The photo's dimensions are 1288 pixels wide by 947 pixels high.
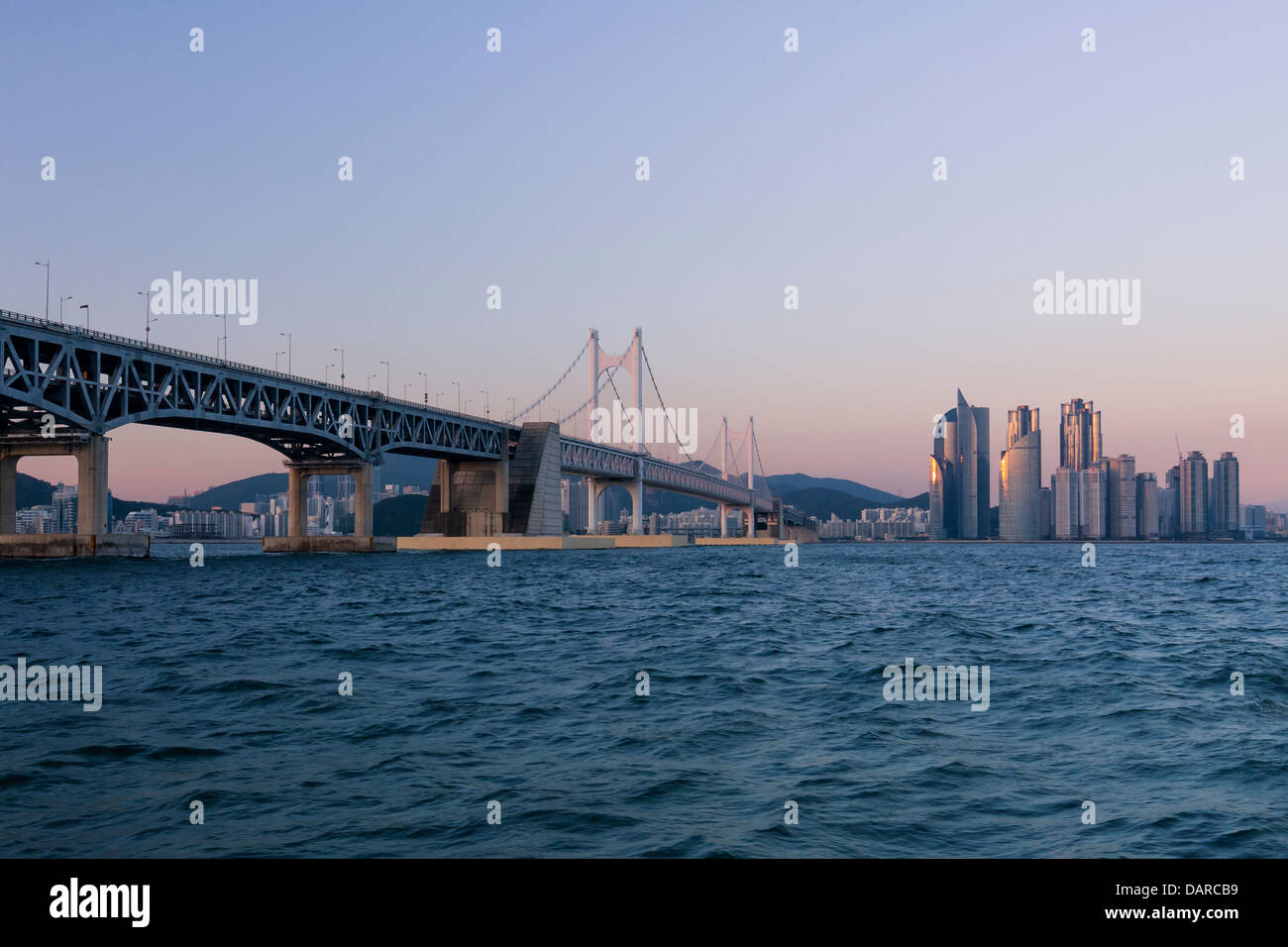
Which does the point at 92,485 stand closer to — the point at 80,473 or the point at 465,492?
the point at 80,473

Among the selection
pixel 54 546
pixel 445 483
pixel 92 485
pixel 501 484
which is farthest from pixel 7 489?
pixel 501 484

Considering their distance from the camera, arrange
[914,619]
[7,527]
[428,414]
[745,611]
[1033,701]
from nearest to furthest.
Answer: [1033,701]
[914,619]
[745,611]
[7,527]
[428,414]

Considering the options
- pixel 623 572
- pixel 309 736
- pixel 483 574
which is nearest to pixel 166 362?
pixel 483 574

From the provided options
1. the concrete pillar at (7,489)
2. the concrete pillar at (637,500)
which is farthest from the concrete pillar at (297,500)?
the concrete pillar at (637,500)

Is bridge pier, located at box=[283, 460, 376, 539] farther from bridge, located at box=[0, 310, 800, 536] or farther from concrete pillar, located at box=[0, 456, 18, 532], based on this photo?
concrete pillar, located at box=[0, 456, 18, 532]
